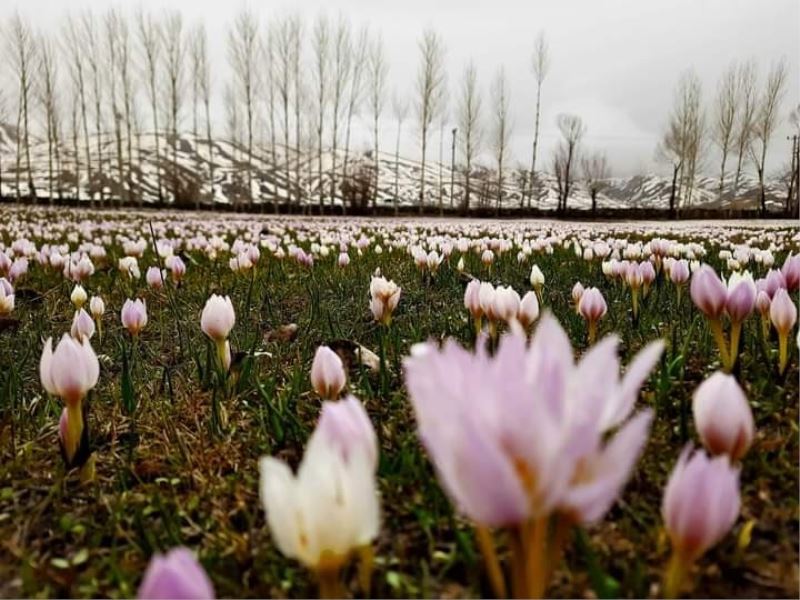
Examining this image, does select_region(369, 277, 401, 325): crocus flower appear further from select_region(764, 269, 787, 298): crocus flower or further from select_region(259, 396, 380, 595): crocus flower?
select_region(259, 396, 380, 595): crocus flower

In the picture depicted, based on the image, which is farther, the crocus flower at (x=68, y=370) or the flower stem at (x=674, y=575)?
the crocus flower at (x=68, y=370)

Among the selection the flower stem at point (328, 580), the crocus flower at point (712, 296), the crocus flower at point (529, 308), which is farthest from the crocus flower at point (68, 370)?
the crocus flower at point (712, 296)

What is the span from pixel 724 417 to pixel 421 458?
808 mm

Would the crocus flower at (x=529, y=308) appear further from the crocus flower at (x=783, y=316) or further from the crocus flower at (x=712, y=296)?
the crocus flower at (x=783, y=316)

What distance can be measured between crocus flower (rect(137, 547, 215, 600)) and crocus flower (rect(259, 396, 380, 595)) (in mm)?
109

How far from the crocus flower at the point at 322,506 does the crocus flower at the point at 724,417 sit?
0.68 metres

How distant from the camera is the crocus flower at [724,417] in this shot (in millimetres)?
1062

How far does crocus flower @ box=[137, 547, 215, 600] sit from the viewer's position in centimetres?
66

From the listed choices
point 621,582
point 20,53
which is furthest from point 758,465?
point 20,53

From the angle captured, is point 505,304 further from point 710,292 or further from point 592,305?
point 710,292

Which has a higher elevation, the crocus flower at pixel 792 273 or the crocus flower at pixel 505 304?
the crocus flower at pixel 792 273

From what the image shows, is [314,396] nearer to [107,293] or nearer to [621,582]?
[621,582]

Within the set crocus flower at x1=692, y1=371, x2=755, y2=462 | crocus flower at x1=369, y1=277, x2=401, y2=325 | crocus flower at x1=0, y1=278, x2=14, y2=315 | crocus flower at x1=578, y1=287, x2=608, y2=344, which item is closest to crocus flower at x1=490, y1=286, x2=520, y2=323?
crocus flower at x1=578, y1=287, x2=608, y2=344

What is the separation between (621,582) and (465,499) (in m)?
0.71
